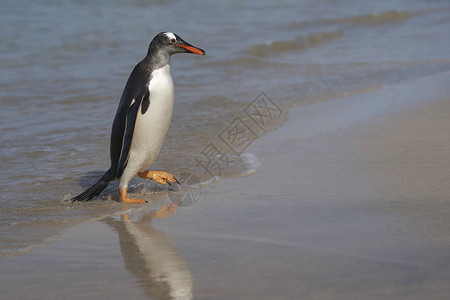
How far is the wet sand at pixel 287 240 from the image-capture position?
2.90m

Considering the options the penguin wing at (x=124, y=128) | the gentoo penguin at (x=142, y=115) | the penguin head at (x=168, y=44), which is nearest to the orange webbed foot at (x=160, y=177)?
the gentoo penguin at (x=142, y=115)

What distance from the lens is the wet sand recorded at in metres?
2.90

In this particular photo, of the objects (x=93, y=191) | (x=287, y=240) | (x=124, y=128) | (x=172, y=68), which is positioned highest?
(x=172, y=68)

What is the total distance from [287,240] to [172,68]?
6.87m

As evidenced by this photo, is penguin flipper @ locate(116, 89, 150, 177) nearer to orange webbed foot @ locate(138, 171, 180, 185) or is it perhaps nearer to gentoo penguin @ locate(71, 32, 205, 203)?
gentoo penguin @ locate(71, 32, 205, 203)

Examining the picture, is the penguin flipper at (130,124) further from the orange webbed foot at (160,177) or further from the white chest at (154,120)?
the orange webbed foot at (160,177)

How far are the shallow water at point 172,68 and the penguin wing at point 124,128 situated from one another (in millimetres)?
303

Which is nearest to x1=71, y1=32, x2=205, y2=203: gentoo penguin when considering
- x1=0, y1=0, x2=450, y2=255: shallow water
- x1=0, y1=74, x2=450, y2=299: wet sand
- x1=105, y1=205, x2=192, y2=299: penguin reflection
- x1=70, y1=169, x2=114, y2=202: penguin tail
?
x1=70, y1=169, x2=114, y2=202: penguin tail

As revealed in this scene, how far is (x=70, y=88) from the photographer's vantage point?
29.3 ft

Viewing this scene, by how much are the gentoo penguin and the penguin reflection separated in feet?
1.62

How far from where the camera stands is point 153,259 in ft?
10.8

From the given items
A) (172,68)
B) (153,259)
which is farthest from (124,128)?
(172,68)

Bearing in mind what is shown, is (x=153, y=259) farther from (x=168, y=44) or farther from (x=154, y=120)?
(x=168, y=44)

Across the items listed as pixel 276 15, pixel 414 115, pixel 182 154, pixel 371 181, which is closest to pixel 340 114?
pixel 414 115
